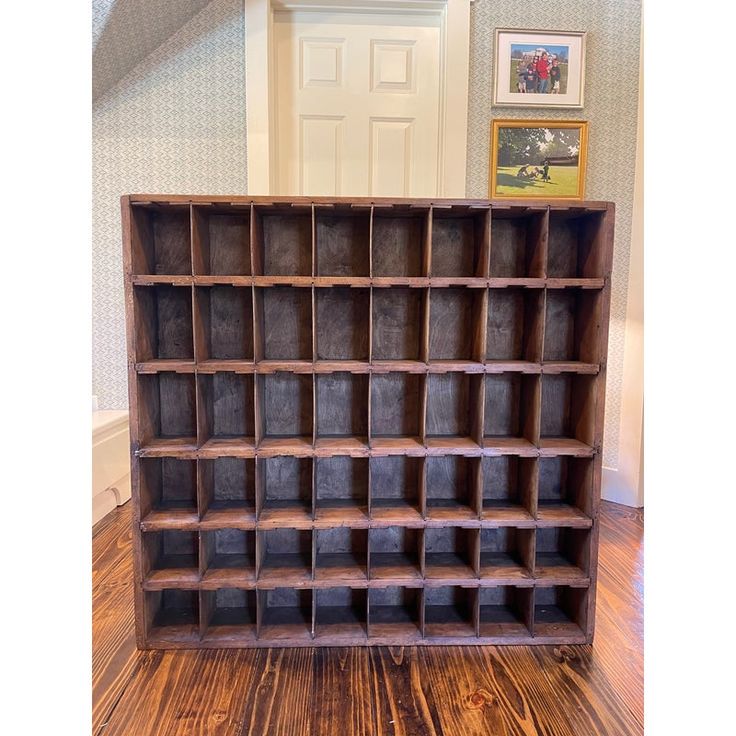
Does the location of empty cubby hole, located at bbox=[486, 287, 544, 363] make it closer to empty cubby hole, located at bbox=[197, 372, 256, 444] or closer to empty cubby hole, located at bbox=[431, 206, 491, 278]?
Answer: empty cubby hole, located at bbox=[431, 206, 491, 278]

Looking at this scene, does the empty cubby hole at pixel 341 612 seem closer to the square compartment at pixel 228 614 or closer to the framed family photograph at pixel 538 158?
the square compartment at pixel 228 614

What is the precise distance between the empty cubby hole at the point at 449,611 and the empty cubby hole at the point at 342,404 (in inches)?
25.2

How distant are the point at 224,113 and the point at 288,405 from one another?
6.14 feet

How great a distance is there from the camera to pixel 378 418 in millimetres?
1757

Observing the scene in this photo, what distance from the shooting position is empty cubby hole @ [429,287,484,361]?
1.73m

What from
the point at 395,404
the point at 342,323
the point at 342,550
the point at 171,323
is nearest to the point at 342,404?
the point at 395,404

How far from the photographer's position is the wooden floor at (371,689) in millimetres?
1314

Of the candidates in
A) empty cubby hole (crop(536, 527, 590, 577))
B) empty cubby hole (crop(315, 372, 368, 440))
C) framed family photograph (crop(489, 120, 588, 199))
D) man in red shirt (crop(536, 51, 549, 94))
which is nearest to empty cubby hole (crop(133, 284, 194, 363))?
empty cubby hole (crop(315, 372, 368, 440))

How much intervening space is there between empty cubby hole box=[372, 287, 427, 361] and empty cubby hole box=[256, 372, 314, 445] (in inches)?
11.5

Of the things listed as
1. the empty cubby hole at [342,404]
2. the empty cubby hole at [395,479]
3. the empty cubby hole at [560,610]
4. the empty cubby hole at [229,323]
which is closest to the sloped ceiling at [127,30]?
the empty cubby hole at [229,323]
